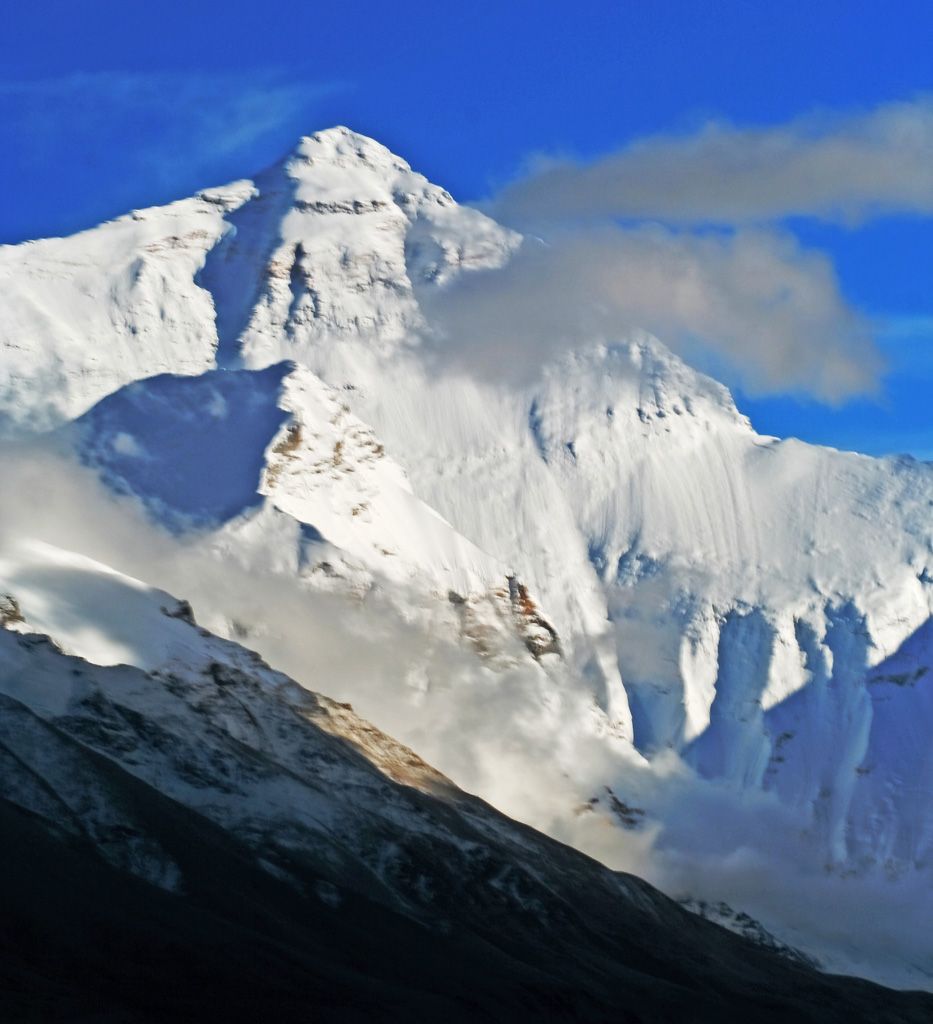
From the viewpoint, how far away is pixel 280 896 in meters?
128

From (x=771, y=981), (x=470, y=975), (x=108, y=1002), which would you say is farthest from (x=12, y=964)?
(x=771, y=981)

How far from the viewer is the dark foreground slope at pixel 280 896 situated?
10081cm

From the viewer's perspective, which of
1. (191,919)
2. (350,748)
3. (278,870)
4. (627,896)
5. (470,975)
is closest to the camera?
(191,919)

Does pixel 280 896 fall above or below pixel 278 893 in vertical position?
below

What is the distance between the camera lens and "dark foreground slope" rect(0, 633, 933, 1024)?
101 meters

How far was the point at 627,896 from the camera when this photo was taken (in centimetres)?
18175

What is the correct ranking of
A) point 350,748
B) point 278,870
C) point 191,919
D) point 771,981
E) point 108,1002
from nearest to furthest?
point 108,1002 → point 191,919 → point 278,870 → point 771,981 → point 350,748

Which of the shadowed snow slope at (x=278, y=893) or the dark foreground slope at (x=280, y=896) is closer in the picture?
the dark foreground slope at (x=280, y=896)

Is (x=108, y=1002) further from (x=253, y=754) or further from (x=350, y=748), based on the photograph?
(x=350, y=748)

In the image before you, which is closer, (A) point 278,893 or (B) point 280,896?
(B) point 280,896

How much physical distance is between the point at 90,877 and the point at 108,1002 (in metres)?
18.3

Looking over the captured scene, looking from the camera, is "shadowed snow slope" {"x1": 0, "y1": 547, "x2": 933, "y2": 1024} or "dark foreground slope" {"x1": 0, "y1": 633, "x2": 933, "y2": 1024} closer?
"dark foreground slope" {"x1": 0, "y1": 633, "x2": 933, "y2": 1024}

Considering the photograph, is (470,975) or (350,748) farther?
(350,748)

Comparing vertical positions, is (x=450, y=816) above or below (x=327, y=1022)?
above
